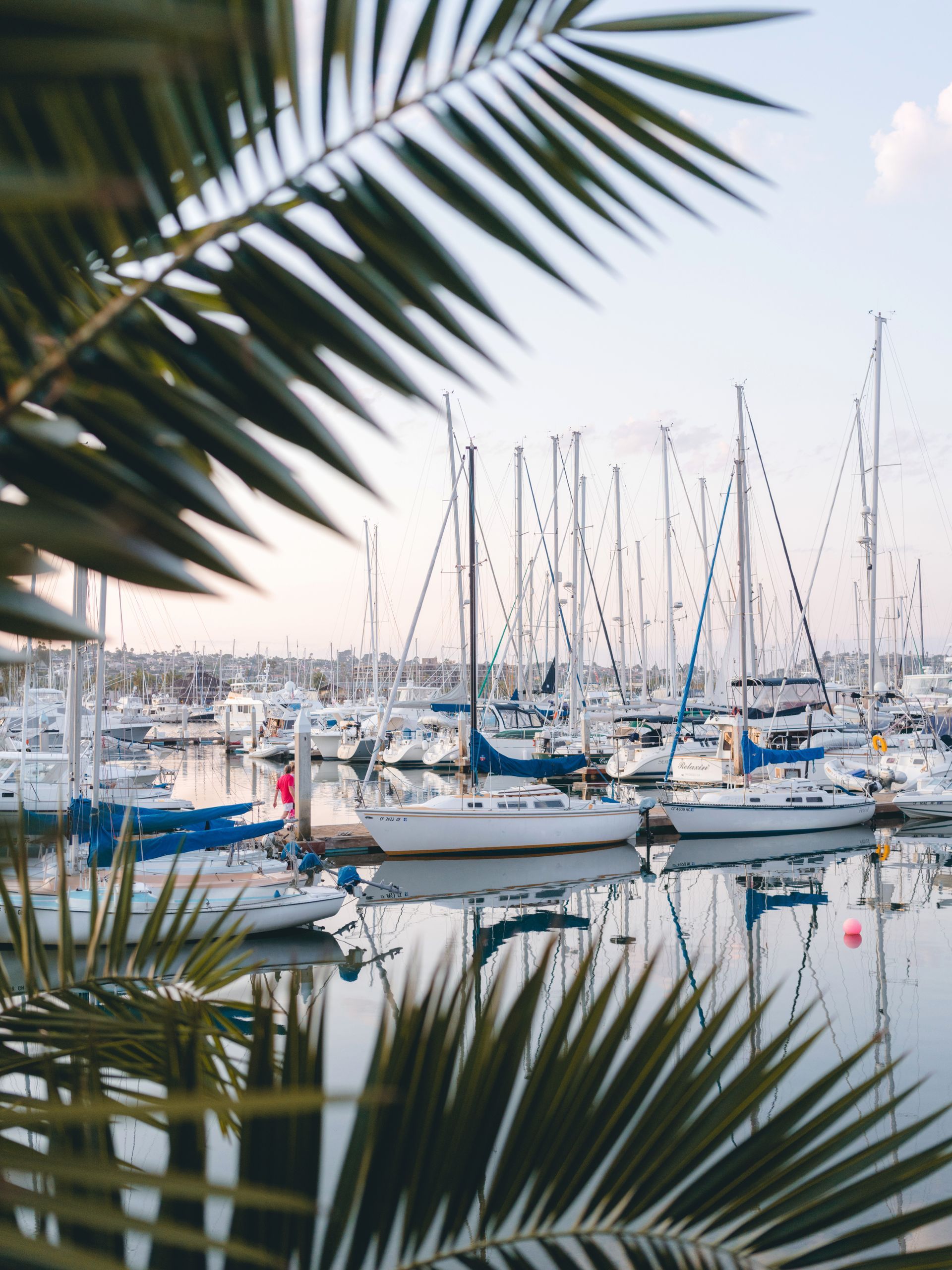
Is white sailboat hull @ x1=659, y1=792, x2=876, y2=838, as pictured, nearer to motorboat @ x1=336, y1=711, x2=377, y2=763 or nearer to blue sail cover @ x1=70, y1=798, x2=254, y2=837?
blue sail cover @ x1=70, y1=798, x2=254, y2=837

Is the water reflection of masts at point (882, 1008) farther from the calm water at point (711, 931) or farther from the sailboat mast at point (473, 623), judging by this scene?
the sailboat mast at point (473, 623)

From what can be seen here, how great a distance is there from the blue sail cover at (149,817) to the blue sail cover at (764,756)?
13.2 m

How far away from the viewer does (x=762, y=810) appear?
24.2 m

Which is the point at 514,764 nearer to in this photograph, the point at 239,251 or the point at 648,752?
the point at 648,752

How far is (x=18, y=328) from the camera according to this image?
0.99 meters

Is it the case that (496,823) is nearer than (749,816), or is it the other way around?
(496,823)

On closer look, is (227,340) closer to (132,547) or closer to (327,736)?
(132,547)

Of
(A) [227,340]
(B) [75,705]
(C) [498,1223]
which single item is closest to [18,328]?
(A) [227,340]

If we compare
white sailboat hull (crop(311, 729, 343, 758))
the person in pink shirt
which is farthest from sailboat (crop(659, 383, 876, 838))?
white sailboat hull (crop(311, 729, 343, 758))

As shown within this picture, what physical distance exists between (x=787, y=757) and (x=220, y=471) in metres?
26.9

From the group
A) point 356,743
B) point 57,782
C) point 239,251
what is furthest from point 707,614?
point 239,251

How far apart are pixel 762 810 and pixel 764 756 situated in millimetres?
2110

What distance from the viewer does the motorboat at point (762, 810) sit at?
2394cm

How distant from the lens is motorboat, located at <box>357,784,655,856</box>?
68.5ft
